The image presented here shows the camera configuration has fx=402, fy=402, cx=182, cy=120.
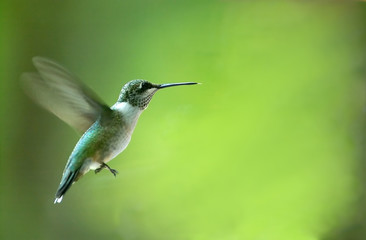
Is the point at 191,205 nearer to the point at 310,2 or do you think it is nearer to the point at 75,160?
the point at 75,160

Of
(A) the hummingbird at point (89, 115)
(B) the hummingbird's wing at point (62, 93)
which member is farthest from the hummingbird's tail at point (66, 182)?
(B) the hummingbird's wing at point (62, 93)

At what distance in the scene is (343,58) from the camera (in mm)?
1491

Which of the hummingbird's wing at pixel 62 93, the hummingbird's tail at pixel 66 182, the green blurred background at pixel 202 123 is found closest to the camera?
the hummingbird's wing at pixel 62 93

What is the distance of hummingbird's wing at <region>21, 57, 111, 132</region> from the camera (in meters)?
0.94

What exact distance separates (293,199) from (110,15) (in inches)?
35.9

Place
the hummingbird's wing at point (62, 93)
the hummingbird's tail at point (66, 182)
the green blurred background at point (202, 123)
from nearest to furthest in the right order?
the hummingbird's wing at point (62, 93)
the hummingbird's tail at point (66, 182)
the green blurred background at point (202, 123)

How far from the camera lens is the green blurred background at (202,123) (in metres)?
1.30

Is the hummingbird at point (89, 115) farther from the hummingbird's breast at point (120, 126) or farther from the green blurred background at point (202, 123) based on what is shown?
the green blurred background at point (202, 123)

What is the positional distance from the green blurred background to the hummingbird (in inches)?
8.3

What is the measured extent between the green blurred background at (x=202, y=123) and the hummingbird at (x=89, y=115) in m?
0.21

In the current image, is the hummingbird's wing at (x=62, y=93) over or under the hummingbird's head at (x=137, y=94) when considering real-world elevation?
over

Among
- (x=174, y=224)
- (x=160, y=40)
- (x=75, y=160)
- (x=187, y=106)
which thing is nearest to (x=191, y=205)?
(x=174, y=224)

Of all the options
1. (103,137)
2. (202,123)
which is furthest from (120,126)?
(202,123)

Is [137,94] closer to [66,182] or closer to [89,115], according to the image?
[89,115]
